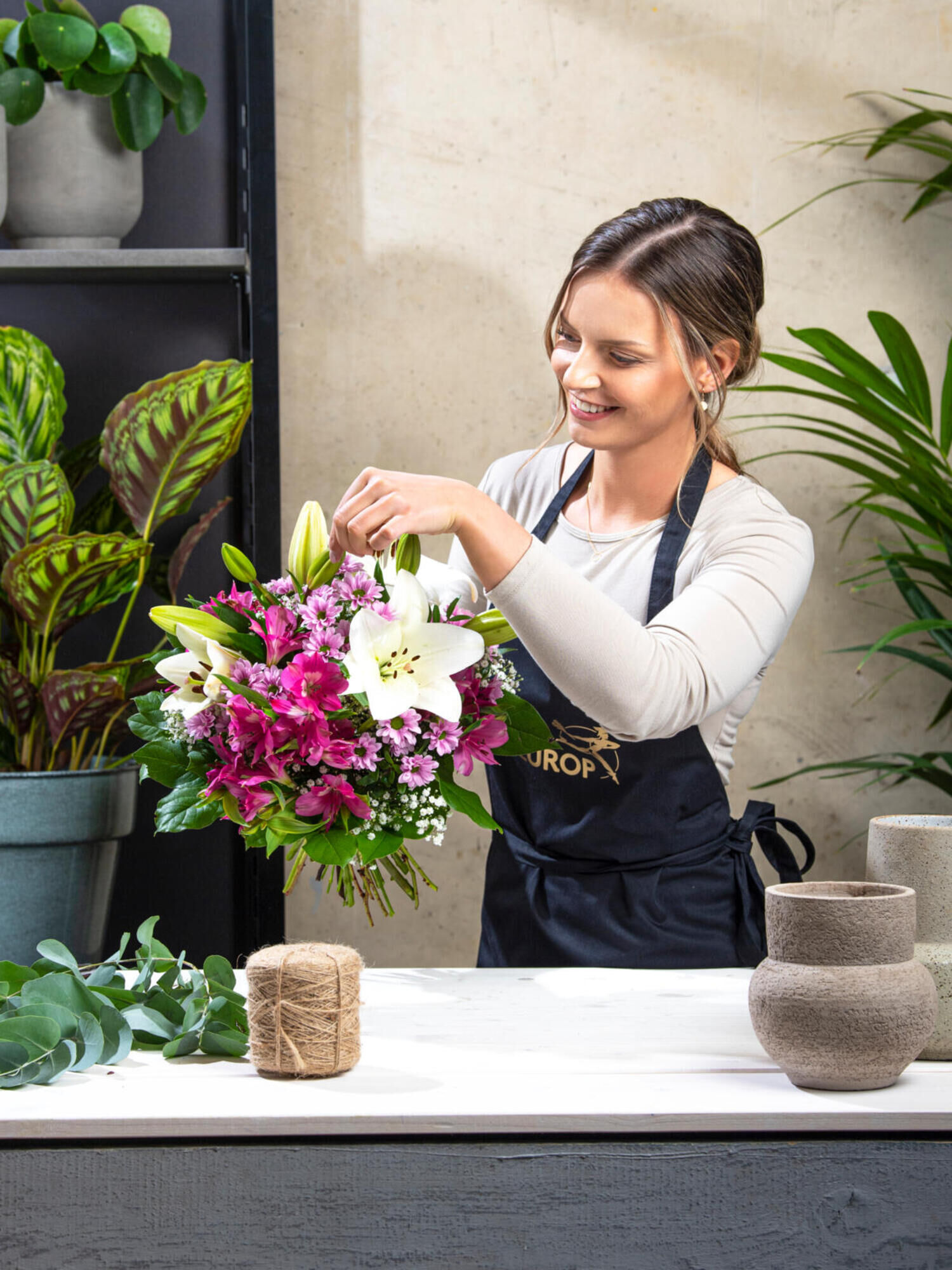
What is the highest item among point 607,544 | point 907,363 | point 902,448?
point 907,363

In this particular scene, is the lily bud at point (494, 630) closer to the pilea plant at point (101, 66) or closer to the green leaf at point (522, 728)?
the green leaf at point (522, 728)

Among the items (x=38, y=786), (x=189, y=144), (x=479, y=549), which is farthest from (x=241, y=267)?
(x=479, y=549)

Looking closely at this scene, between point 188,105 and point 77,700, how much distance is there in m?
0.94

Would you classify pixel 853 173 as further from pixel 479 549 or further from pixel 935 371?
pixel 479 549

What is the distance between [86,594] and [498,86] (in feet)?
3.83

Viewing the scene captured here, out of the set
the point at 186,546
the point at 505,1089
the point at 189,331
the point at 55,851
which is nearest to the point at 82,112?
the point at 189,331

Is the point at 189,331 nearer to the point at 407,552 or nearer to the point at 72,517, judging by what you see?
the point at 72,517

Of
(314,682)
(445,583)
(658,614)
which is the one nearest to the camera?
(314,682)

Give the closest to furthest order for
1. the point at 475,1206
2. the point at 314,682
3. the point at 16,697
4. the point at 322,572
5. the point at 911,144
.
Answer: the point at 475,1206
the point at 314,682
the point at 322,572
the point at 16,697
the point at 911,144

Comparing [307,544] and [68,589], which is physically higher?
[307,544]

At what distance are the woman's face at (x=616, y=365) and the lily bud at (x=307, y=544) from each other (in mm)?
466

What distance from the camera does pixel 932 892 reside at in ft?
2.99

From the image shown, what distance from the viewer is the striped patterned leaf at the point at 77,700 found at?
1.64 m

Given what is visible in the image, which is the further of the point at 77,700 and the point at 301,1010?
the point at 77,700
